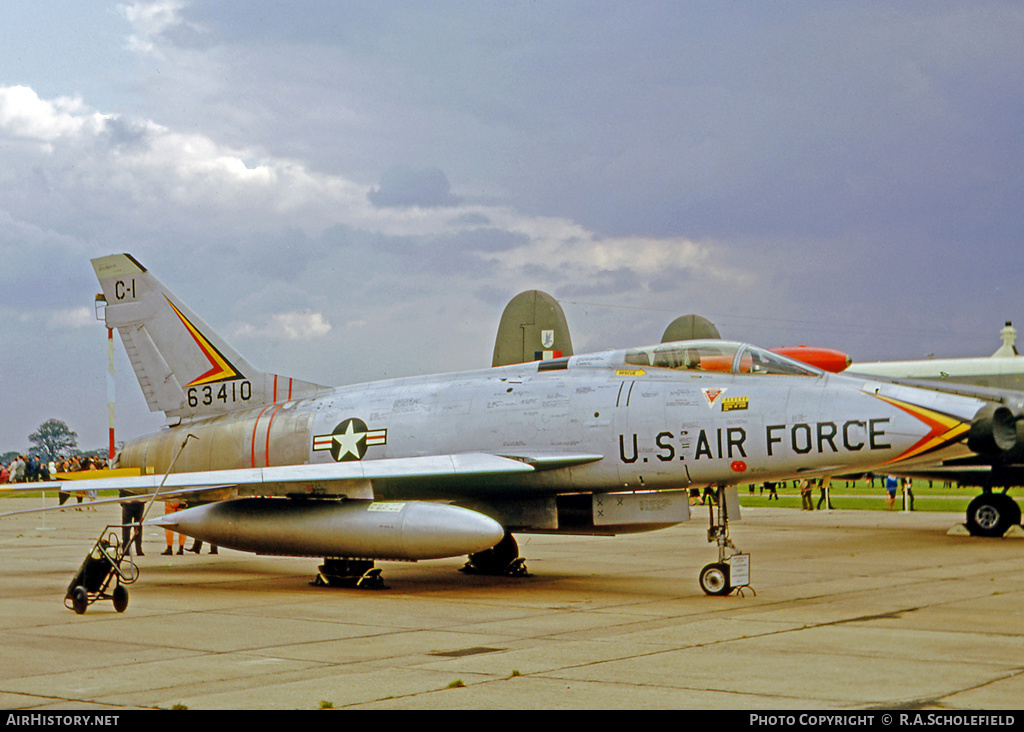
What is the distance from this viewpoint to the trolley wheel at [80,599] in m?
9.70

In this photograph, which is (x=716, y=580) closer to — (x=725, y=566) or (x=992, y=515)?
(x=725, y=566)

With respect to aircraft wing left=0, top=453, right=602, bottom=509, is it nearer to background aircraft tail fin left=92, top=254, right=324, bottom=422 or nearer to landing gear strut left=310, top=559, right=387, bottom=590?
landing gear strut left=310, top=559, right=387, bottom=590

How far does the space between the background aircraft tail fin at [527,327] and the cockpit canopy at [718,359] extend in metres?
18.7

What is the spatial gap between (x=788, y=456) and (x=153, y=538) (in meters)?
16.2

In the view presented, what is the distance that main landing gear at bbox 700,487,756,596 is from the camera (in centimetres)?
1076

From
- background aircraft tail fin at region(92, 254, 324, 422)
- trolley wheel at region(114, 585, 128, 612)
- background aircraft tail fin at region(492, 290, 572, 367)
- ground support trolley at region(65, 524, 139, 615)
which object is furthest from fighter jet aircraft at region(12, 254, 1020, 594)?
background aircraft tail fin at region(492, 290, 572, 367)

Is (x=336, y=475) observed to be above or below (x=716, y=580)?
above

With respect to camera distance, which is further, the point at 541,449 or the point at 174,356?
the point at 174,356

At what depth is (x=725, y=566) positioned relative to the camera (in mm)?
10812

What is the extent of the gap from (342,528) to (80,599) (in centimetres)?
289

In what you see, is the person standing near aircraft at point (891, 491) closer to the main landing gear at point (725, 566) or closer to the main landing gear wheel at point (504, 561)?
the main landing gear wheel at point (504, 561)

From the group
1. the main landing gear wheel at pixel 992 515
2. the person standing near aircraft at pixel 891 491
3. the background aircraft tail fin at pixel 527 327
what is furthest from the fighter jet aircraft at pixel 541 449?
the person standing near aircraft at pixel 891 491

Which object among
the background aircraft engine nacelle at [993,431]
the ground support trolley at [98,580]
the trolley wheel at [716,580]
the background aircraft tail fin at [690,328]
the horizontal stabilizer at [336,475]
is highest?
the background aircraft tail fin at [690,328]

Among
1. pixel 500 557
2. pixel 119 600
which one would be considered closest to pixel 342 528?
pixel 119 600
